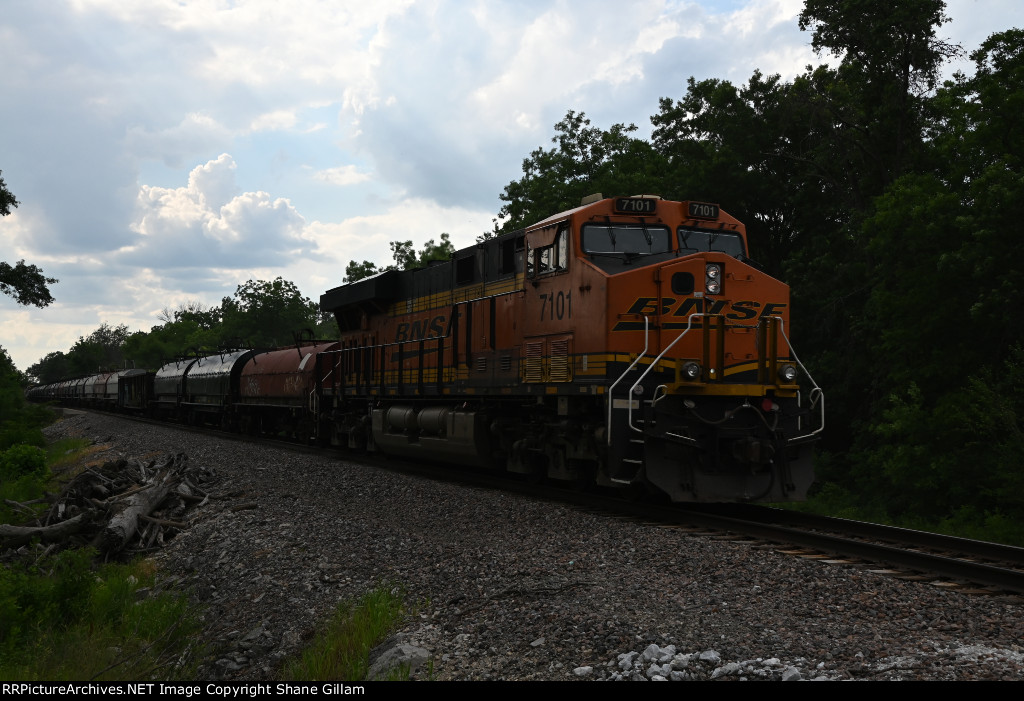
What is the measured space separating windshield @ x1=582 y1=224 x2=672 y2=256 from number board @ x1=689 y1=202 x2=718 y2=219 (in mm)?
501

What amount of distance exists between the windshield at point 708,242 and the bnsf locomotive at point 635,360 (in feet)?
0.08

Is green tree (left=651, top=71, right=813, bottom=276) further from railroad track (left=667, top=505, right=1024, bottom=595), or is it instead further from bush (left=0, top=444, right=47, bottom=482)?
bush (left=0, top=444, right=47, bottom=482)

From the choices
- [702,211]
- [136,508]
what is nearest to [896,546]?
[702,211]

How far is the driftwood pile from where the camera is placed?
12.6 m

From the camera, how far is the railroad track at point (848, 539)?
7590 millimetres

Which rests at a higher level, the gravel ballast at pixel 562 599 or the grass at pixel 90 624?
the gravel ballast at pixel 562 599

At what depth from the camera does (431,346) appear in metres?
16.8

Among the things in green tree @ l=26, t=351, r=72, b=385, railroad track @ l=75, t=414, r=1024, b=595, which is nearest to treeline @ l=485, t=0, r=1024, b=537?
railroad track @ l=75, t=414, r=1024, b=595

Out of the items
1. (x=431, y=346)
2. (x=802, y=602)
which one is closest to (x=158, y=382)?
(x=431, y=346)

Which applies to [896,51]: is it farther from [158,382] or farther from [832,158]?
[158,382]

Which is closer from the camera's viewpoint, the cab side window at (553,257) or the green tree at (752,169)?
the cab side window at (553,257)

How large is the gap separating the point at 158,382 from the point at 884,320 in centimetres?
3292

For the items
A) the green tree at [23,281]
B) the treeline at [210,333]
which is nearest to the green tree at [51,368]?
the treeline at [210,333]

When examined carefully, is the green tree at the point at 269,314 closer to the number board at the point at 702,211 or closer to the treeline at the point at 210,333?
the treeline at the point at 210,333
